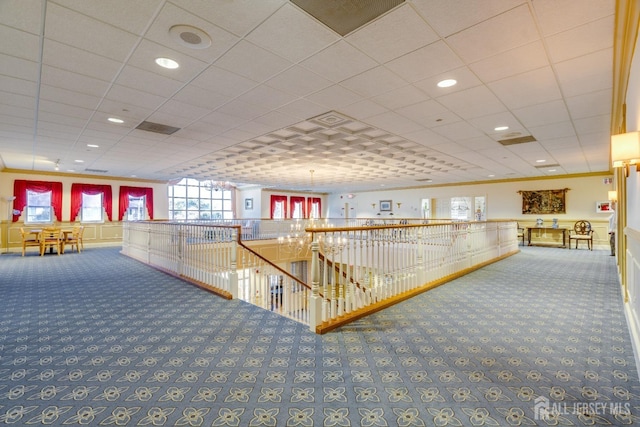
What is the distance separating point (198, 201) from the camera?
55.6 feet

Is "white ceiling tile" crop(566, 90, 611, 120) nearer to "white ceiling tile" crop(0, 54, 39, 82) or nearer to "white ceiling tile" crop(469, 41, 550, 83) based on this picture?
"white ceiling tile" crop(469, 41, 550, 83)

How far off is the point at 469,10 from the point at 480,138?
4.65 meters

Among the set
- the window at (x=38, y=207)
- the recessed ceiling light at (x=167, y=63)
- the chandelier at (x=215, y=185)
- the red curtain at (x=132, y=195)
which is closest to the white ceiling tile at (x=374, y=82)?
the recessed ceiling light at (x=167, y=63)

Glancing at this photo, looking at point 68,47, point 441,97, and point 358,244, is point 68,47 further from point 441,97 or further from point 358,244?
point 441,97

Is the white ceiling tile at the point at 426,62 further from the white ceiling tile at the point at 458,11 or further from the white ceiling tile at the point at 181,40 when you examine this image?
the white ceiling tile at the point at 181,40

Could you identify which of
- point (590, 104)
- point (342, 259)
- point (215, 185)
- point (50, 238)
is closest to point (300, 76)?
point (342, 259)

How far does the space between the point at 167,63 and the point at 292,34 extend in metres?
1.54

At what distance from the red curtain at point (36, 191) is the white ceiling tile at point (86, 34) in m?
11.9

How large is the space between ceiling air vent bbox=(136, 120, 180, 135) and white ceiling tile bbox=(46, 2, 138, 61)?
2.52 m

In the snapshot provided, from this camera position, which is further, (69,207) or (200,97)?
(69,207)

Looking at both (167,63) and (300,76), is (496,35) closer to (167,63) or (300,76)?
(300,76)

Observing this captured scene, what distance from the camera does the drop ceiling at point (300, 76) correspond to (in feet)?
7.93

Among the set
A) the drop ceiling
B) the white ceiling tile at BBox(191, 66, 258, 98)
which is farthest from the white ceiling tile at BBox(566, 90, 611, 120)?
the white ceiling tile at BBox(191, 66, 258, 98)

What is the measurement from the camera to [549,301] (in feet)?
14.1
